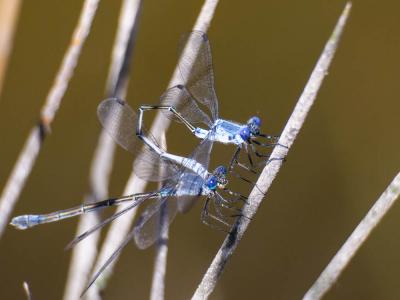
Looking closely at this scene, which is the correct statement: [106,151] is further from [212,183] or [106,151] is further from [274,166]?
[274,166]

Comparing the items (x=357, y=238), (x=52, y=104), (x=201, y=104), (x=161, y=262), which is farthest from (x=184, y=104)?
(x=357, y=238)

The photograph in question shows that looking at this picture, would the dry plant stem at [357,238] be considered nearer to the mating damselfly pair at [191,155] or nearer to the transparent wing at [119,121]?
the mating damselfly pair at [191,155]

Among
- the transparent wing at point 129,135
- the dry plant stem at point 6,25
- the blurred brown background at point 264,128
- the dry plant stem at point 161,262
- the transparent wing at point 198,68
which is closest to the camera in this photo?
the dry plant stem at point 161,262

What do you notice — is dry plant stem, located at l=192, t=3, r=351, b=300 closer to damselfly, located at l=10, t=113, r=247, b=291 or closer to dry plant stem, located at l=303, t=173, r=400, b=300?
dry plant stem, located at l=303, t=173, r=400, b=300

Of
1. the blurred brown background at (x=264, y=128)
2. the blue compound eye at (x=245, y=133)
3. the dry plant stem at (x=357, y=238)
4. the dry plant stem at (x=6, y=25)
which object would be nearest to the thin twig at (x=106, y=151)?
the dry plant stem at (x=6, y=25)

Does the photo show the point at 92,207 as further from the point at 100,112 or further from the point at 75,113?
the point at 75,113

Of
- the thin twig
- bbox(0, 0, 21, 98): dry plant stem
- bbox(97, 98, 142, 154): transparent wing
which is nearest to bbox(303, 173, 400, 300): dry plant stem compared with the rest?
the thin twig
